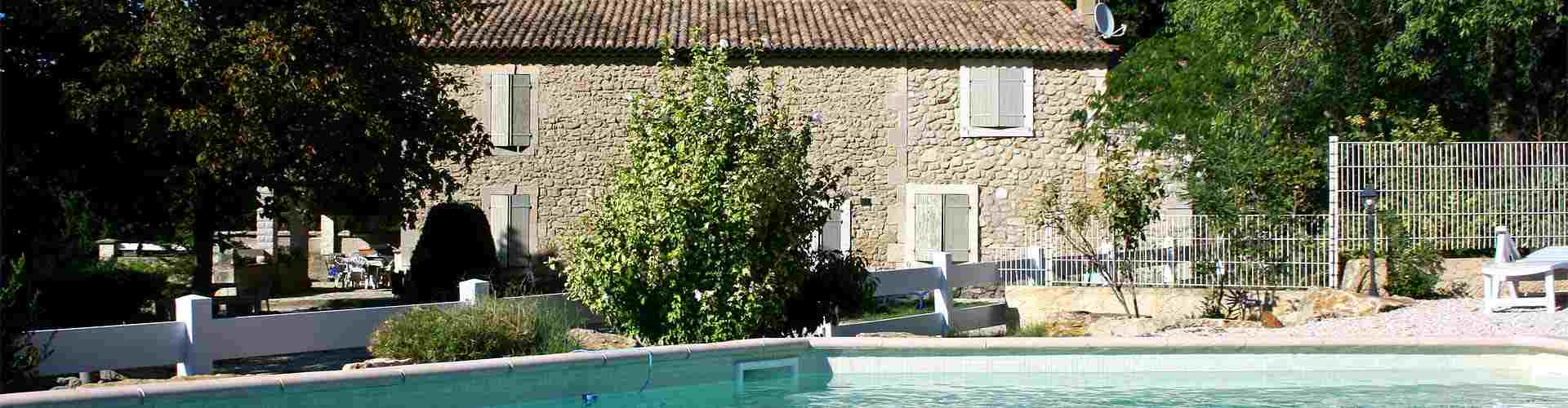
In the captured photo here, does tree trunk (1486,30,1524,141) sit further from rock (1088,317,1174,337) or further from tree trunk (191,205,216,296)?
tree trunk (191,205,216,296)

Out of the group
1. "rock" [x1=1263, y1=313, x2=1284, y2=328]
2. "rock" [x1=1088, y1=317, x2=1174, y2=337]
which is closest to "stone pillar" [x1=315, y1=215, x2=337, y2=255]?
"rock" [x1=1088, y1=317, x2=1174, y2=337]

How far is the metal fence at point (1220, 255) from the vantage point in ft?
47.4

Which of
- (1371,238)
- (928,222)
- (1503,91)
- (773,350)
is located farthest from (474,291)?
(1503,91)

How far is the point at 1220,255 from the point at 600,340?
7008mm

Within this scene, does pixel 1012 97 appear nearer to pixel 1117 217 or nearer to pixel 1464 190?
pixel 1117 217

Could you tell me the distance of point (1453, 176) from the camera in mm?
14352

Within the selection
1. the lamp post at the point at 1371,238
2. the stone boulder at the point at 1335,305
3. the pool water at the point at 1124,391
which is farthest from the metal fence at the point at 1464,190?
the pool water at the point at 1124,391

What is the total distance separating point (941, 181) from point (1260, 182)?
7.21 m

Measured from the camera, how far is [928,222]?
21.7m

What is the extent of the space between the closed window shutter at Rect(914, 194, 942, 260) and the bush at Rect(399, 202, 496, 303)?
6.70 m

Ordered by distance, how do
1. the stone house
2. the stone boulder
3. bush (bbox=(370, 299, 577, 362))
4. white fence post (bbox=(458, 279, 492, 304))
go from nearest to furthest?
bush (bbox=(370, 299, 577, 362)) → white fence post (bbox=(458, 279, 492, 304)) → the stone boulder → the stone house

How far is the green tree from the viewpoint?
10070 millimetres

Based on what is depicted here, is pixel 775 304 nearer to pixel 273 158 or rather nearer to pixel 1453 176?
pixel 273 158

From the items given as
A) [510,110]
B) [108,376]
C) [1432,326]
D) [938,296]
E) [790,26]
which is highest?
[790,26]
